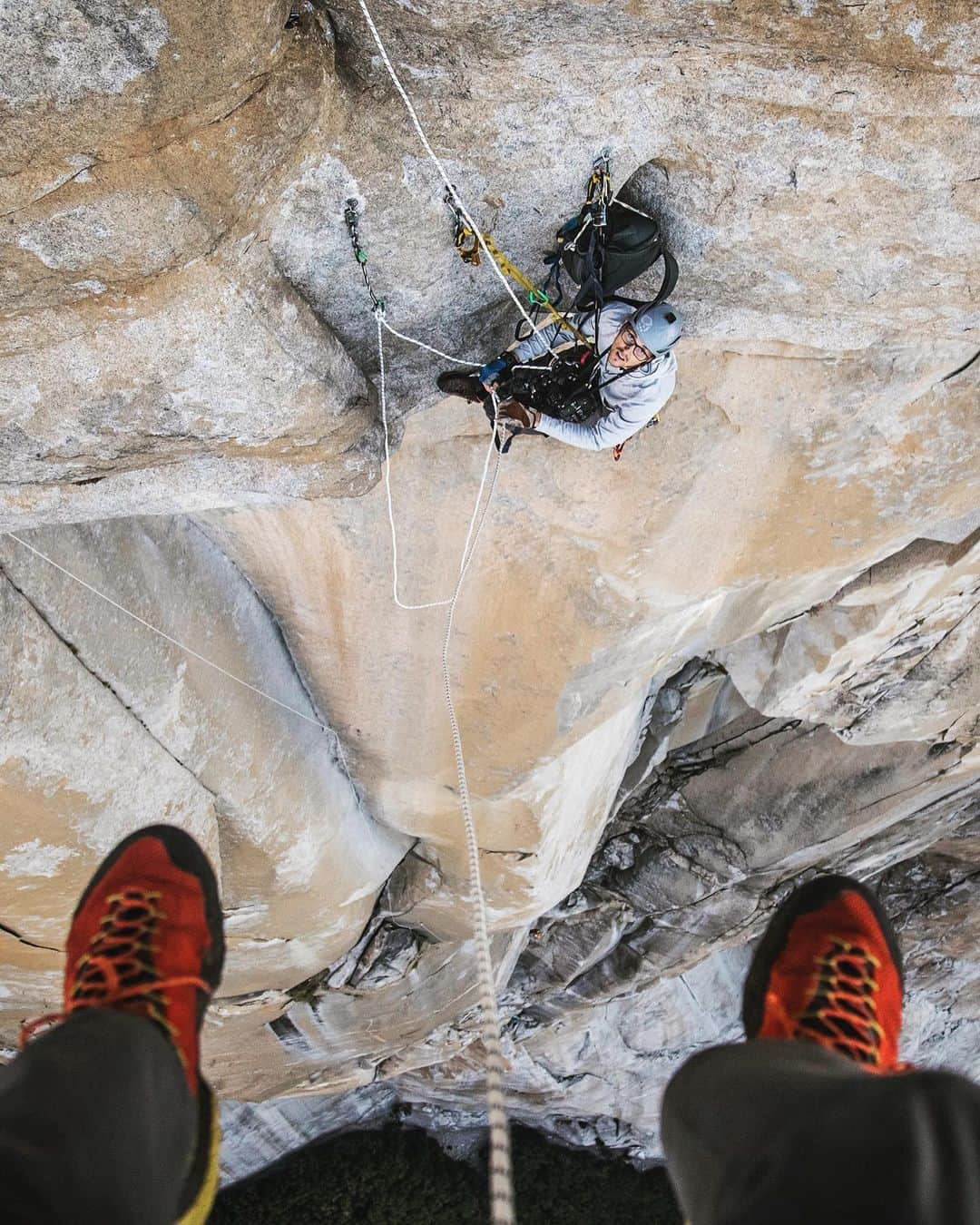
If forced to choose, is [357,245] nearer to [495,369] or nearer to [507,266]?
[507,266]

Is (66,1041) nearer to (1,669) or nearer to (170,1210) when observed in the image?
(170,1210)

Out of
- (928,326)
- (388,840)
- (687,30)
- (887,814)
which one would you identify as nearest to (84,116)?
(687,30)

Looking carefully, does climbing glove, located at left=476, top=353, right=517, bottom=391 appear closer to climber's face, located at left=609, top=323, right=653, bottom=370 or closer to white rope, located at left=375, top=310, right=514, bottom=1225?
white rope, located at left=375, top=310, right=514, bottom=1225

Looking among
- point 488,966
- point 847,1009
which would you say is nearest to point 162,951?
point 488,966

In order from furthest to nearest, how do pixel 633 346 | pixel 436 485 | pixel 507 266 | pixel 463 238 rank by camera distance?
pixel 436 485, pixel 633 346, pixel 507 266, pixel 463 238

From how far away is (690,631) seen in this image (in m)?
3.96

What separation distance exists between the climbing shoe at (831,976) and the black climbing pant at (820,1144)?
0.36 meters

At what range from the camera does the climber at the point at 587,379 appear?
2420mm

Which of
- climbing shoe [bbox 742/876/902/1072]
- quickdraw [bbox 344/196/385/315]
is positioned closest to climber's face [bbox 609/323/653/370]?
quickdraw [bbox 344/196/385/315]

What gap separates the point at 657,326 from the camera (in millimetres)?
2357

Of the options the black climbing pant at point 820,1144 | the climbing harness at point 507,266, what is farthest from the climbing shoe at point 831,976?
the climbing harness at point 507,266

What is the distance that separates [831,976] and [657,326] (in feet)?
5.19

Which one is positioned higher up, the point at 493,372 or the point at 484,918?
the point at 493,372

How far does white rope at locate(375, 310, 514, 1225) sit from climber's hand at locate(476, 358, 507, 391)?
33 mm
